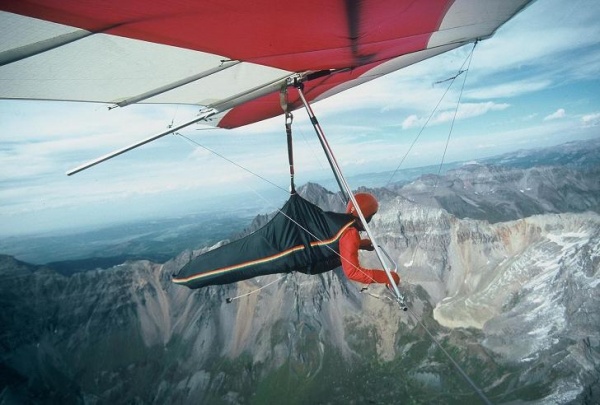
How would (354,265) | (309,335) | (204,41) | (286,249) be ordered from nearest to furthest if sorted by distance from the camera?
(204,41) → (354,265) → (286,249) → (309,335)

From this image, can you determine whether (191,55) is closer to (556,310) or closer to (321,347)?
(321,347)

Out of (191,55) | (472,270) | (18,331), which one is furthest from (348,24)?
(472,270)

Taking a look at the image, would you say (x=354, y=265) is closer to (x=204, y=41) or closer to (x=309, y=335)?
(x=204, y=41)

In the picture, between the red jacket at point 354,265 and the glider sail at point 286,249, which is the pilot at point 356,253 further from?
the glider sail at point 286,249

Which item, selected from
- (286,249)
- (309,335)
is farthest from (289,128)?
(309,335)

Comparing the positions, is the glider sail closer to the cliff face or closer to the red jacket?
the red jacket

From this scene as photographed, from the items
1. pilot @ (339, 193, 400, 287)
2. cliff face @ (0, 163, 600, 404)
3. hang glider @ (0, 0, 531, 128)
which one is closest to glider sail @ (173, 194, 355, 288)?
pilot @ (339, 193, 400, 287)
